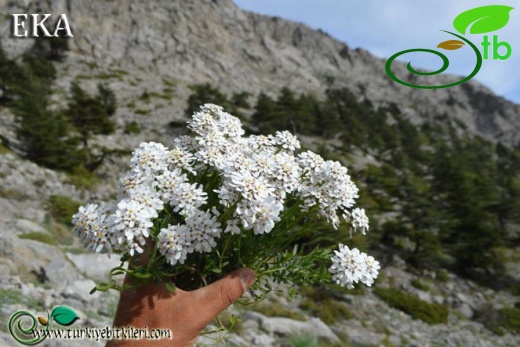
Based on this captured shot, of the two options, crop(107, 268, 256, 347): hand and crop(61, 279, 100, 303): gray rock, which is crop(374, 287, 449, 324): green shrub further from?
crop(107, 268, 256, 347): hand

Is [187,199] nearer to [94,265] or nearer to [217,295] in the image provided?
[217,295]

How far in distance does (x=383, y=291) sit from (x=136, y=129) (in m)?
29.9

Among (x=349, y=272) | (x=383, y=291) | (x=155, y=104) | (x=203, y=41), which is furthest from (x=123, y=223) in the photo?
(x=203, y=41)

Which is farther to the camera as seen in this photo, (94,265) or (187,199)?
(94,265)

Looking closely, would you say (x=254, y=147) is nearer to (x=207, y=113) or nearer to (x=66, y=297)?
(x=207, y=113)

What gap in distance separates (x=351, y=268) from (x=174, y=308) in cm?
127

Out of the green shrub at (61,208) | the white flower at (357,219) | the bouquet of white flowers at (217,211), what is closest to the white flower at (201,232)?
the bouquet of white flowers at (217,211)

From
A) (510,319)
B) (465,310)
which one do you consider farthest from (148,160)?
(510,319)

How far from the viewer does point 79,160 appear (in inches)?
1000

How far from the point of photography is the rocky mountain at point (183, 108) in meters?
8.98

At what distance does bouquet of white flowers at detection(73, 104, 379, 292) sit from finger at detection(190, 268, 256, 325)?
0.11 m

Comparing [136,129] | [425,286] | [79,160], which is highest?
[136,129]

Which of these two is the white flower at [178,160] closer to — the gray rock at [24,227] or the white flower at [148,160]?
the white flower at [148,160]

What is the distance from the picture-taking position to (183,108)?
181 feet
